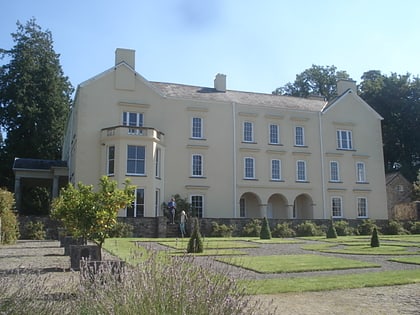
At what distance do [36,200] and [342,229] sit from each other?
111 ft

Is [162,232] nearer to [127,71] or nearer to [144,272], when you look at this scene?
[127,71]

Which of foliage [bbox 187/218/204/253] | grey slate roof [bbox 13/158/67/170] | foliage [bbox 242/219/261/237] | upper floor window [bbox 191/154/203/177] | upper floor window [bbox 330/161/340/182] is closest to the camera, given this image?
foliage [bbox 187/218/204/253]

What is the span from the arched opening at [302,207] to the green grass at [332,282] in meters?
28.2

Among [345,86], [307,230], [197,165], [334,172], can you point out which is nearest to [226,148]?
[197,165]

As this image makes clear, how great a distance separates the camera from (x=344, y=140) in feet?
137

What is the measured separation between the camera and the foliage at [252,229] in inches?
1182

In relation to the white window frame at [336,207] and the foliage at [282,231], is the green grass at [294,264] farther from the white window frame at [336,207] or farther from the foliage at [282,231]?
the white window frame at [336,207]

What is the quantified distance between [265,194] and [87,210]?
87.4ft

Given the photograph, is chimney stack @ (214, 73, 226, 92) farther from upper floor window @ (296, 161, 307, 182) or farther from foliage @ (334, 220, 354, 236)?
foliage @ (334, 220, 354, 236)

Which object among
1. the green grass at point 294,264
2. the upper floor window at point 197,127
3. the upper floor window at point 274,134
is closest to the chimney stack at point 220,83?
the upper floor window at point 197,127

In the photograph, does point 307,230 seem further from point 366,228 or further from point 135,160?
point 135,160

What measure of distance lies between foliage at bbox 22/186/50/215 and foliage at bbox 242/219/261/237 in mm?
26432

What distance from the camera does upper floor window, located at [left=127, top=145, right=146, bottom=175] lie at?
31406mm

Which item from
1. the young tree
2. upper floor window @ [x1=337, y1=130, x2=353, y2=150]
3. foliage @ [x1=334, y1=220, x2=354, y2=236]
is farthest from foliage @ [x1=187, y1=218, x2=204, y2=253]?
upper floor window @ [x1=337, y1=130, x2=353, y2=150]
